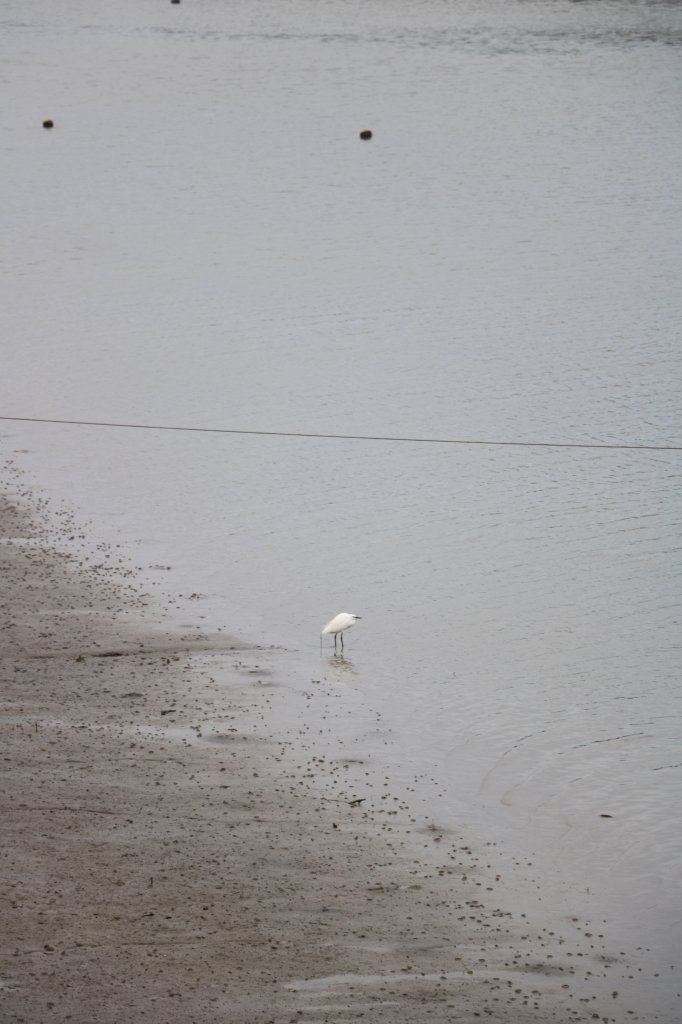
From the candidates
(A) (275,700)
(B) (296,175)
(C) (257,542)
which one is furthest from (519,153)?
(A) (275,700)

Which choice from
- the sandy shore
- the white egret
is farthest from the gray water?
the sandy shore

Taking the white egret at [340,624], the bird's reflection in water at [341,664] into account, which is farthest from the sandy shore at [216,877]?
the white egret at [340,624]

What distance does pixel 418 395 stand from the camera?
24562 millimetres

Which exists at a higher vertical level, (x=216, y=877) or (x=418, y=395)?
(x=418, y=395)

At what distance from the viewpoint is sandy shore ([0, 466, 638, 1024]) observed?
9188 mm

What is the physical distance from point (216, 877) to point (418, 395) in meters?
14.9

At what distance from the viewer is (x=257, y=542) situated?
60.7 feet

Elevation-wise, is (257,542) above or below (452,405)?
below

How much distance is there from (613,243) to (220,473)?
16.3 m

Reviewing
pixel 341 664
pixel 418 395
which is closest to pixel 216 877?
pixel 341 664

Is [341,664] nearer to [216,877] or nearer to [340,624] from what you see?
[340,624]

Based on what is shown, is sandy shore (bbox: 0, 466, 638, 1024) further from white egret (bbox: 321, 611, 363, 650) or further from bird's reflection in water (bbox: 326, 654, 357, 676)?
white egret (bbox: 321, 611, 363, 650)

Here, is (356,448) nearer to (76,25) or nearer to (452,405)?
(452,405)

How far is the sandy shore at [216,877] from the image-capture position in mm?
9188
